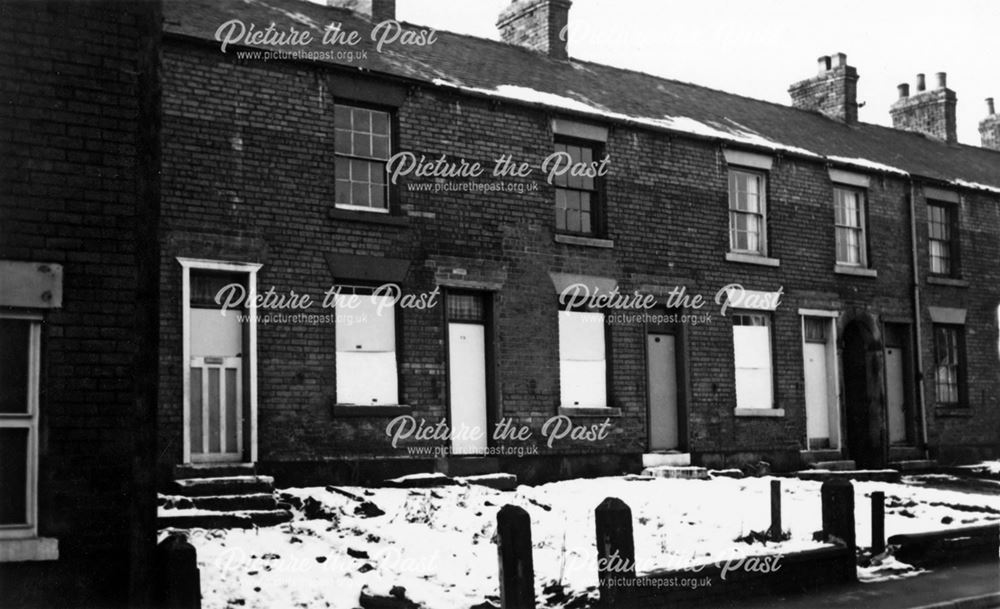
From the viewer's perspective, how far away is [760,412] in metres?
21.3

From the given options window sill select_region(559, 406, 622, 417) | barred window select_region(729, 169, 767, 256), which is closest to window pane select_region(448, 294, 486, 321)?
window sill select_region(559, 406, 622, 417)

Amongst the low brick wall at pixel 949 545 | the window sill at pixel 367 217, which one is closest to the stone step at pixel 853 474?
the low brick wall at pixel 949 545

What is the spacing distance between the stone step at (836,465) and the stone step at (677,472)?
3403 millimetres

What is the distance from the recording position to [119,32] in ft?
29.5

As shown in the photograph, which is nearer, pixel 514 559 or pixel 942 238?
pixel 514 559

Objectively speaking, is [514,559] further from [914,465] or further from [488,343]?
[914,465]

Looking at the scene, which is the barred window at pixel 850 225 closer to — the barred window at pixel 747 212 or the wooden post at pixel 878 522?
the barred window at pixel 747 212

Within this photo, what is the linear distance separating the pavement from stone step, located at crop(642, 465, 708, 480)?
20.6ft

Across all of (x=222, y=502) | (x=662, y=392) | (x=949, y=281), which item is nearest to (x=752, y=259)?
(x=662, y=392)

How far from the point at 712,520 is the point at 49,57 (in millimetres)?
10316

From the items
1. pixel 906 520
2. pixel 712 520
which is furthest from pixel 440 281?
pixel 906 520

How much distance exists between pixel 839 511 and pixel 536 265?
733 cm

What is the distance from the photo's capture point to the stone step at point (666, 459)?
771 inches

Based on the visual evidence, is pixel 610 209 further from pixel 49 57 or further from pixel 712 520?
pixel 49 57
